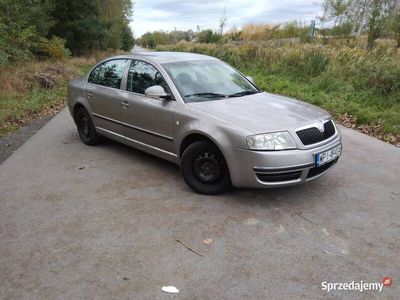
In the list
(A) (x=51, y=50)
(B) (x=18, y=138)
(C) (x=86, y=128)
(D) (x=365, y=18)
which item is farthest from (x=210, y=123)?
(A) (x=51, y=50)

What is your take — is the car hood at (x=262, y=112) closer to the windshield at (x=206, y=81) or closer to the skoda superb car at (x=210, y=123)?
the skoda superb car at (x=210, y=123)

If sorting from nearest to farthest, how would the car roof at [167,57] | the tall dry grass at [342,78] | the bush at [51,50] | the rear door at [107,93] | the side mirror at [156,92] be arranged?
the side mirror at [156,92]
the car roof at [167,57]
the rear door at [107,93]
the tall dry grass at [342,78]
the bush at [51,50]

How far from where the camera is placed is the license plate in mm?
4164

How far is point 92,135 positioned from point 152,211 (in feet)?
9.51

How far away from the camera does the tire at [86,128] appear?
6605 millimetres

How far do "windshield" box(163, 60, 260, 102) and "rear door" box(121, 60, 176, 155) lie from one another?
0.65ft

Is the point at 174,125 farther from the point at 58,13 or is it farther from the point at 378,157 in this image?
the point at 58,13

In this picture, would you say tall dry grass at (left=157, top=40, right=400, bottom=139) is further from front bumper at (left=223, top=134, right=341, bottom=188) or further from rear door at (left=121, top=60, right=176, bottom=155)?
rear door at (left=121, top=60, right=176, bottom=155)

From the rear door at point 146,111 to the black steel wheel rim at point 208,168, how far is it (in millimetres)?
516

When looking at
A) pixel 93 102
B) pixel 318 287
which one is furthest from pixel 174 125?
pixel 318 287

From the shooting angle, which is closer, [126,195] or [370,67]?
[126,195]

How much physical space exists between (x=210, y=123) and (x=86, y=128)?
3.24 meters

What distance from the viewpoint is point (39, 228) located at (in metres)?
3.87

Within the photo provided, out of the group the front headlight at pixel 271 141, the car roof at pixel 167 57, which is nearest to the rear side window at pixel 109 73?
the car roof at pixel 167 57
